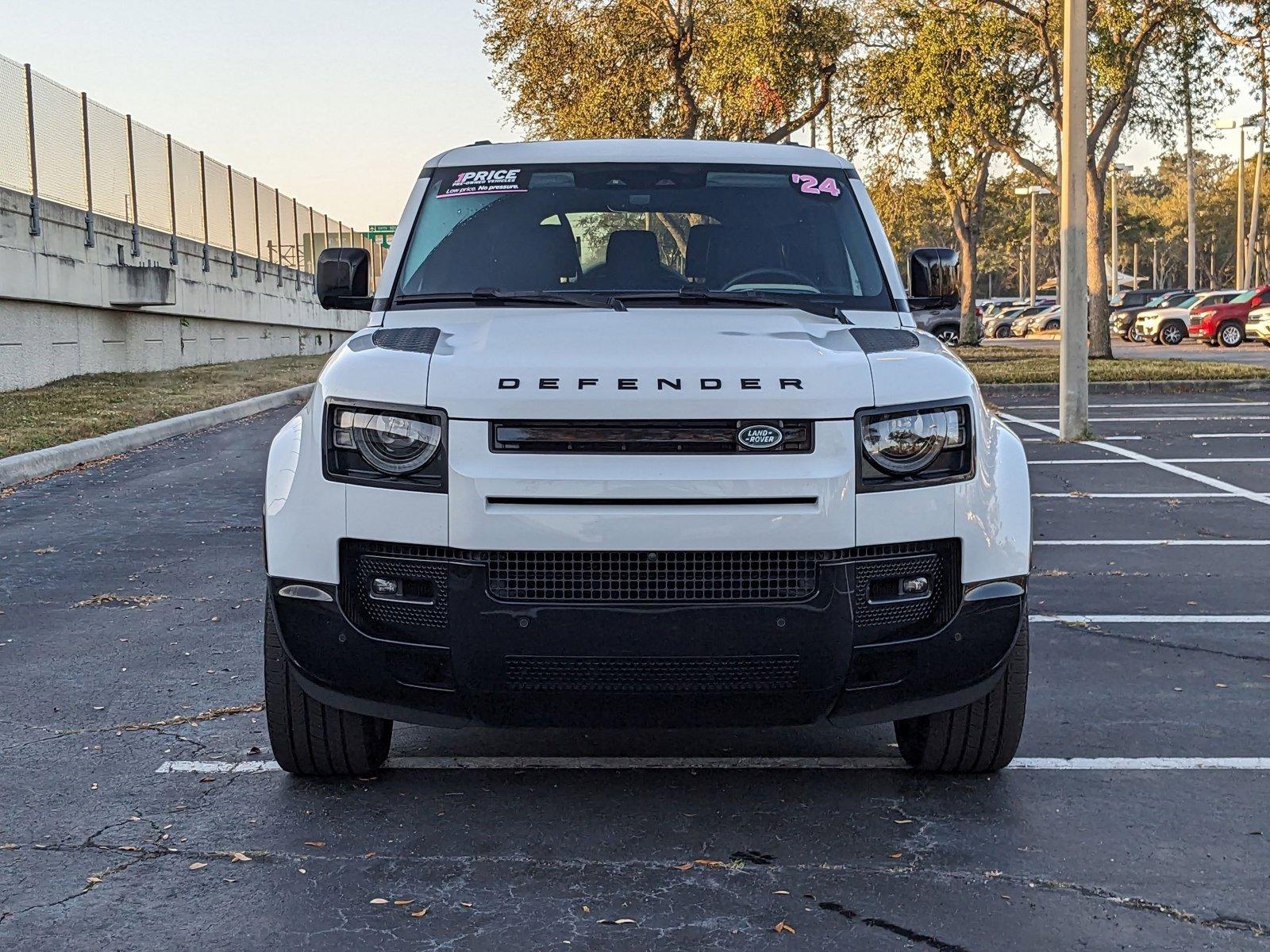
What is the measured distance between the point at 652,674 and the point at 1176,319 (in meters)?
46.6

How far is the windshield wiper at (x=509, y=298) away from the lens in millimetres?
4609

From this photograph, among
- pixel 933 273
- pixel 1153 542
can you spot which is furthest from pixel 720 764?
pixel 1153 542

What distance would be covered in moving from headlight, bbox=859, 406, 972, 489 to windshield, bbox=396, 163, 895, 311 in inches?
47.3

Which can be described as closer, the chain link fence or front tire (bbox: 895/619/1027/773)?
front tire (bbox: 895/619/1027/773)

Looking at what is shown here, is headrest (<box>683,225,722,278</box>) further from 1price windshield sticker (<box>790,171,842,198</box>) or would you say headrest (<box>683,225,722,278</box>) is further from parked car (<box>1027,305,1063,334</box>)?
parked car (<box>1027,305,1063,334</box>)

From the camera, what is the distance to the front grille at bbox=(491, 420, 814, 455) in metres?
3.56

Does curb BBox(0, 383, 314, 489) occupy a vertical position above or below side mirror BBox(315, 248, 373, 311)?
below

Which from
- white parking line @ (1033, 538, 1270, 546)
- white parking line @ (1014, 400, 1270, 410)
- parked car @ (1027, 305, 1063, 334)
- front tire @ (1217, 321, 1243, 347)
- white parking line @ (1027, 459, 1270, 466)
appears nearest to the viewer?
white parking line @ (1033, 538, 1270, 546)

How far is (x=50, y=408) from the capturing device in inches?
661

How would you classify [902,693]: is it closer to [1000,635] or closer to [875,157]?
[1000,635]

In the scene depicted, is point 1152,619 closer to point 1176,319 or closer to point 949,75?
point 949,75

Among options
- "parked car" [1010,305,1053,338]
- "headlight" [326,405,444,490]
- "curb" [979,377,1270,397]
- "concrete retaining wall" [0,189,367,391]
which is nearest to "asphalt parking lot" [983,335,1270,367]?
"curb" [979,377,1270,397]

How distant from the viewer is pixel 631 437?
356 cm

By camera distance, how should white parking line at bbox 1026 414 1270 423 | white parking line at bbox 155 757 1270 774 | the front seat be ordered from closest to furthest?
white parking line at bbox 155 757 1270 774 < the front seat < white parking line at bbox 1026 414 1270 423
